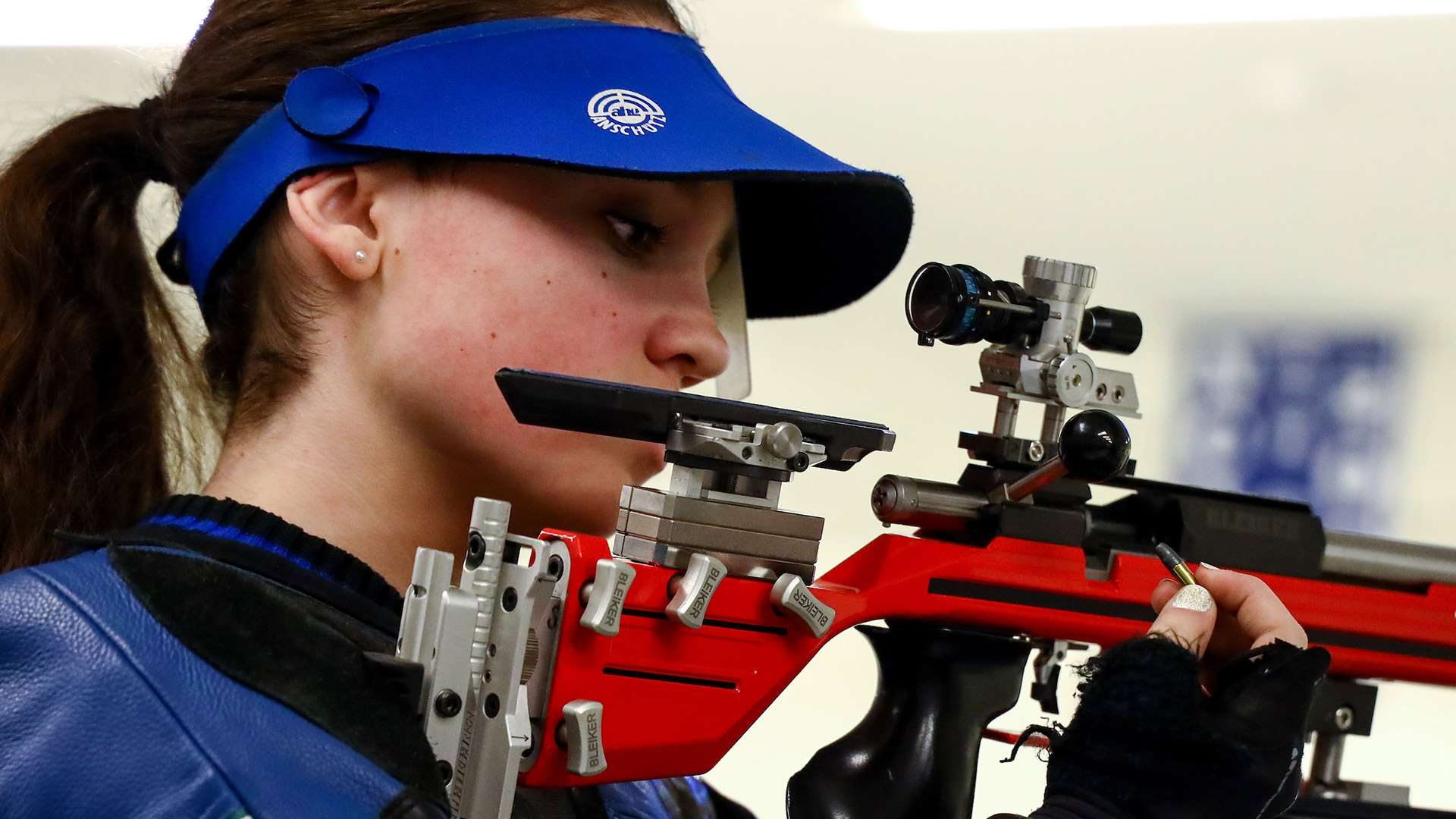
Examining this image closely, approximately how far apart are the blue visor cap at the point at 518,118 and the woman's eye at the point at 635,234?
0.21 ft

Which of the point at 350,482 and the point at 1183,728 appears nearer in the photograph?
the point at 1183,728

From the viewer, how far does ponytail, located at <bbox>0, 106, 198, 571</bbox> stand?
958mm

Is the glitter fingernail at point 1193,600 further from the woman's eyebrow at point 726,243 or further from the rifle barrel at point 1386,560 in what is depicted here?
the woman's eyebrow at point 726,243

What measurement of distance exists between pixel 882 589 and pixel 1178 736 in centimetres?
20

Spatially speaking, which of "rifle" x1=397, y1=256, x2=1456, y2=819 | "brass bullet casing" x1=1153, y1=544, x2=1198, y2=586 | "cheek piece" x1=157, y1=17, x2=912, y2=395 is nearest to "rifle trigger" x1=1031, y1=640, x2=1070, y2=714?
"rifle" x1=397, y1=256, x2=1456, y2=819

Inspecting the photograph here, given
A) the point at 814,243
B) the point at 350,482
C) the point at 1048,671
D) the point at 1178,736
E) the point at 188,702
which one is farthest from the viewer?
the point at 814,243

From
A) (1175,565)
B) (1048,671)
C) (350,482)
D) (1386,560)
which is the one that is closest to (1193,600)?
(1175,565)

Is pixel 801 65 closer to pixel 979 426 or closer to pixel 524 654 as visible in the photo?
pixel 979 426

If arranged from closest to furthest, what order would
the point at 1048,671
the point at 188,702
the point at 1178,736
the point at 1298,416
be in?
the point at 188,702 < the point at 1178,736 < the point at 1048,671 < the point at 1298,416

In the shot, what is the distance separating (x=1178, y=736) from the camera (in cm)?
76

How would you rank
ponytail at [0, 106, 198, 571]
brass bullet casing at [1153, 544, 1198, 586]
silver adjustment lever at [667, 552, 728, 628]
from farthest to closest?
ponytail at [0, 106, 198, 571], brass bullet casing at [1153, 544, 1198, 586], silver adjustment lever at [667, 552, 728, 628]

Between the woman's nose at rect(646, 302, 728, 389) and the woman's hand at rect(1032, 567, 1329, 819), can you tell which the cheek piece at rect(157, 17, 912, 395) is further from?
the woman's hand at rect(1032, 567, 1329, 819)

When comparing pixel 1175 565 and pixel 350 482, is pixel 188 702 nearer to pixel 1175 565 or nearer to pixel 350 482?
pixel 350 482

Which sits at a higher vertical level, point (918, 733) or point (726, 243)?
point (726, 243)
